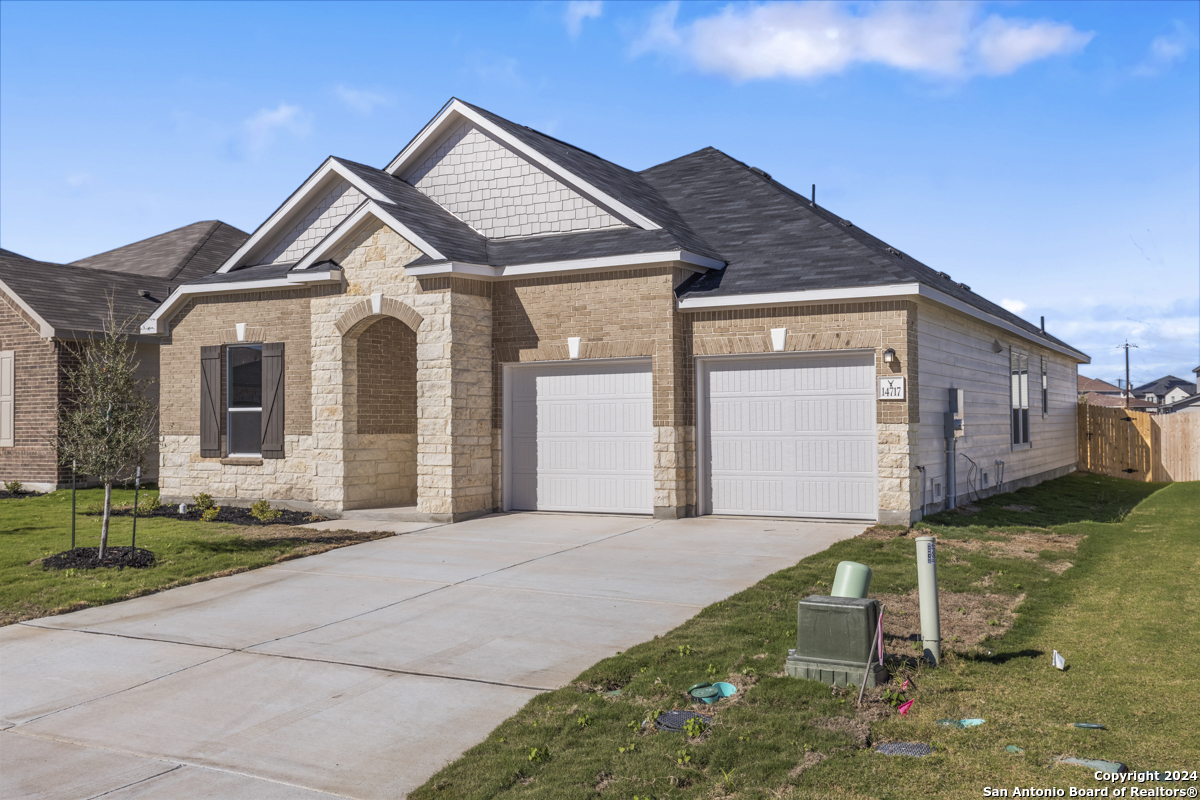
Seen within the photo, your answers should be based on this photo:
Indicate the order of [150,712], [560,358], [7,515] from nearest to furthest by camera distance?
[150,712]
[560,358]
[7,515]

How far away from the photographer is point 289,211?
17984 millimetres

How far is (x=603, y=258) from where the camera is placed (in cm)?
1479

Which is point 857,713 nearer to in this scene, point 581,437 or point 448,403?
point 448,403

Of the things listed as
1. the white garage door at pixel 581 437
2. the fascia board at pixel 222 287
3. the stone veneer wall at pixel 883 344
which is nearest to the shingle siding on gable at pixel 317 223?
the fascia board at pixel 222 287

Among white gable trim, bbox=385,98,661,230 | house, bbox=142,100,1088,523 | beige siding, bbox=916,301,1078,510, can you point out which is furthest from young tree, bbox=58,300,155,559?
beige siding, bbox=916,301,1078,510

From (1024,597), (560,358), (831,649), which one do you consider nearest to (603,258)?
(560,358)

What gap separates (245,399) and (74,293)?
844cm

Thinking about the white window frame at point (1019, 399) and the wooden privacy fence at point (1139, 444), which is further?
the wooden privacy fence at point (1139, 444)

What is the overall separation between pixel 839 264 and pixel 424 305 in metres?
6.56

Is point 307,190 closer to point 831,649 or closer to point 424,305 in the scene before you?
point 424,305

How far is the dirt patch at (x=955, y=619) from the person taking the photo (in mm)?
7387

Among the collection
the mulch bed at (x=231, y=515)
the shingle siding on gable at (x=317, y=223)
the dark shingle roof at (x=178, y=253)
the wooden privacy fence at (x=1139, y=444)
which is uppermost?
the dark shingle roof at (x=178, y=253)

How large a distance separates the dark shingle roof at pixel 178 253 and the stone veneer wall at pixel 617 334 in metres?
15.1

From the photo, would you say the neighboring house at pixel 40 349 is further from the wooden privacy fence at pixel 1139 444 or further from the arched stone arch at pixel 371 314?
the wooden privacy fence at pixel 1139 444
